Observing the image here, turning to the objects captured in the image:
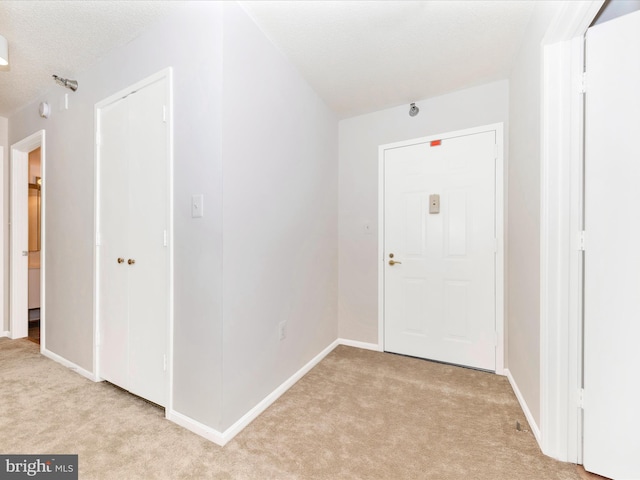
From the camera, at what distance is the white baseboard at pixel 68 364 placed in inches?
89.5

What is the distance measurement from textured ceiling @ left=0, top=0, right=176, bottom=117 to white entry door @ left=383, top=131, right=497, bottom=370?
225 centimetres

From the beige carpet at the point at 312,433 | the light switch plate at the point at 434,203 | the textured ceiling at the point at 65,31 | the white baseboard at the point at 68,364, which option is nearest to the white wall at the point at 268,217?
the beige carpet at the point at 312,433

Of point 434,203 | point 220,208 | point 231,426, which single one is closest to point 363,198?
point 434,203

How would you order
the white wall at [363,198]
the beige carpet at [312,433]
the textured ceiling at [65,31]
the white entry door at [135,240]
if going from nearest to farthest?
the beige carpet at [312,433]
the textured ceiling at [65,31]
the white entry door at [135,240]
the white wall at [363,198]

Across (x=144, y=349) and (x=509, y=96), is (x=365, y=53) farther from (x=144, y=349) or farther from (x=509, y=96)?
(x=144, y=349)

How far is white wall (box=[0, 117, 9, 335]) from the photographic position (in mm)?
3199

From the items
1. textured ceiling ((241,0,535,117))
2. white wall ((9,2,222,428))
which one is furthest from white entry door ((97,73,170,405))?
textured ceiling ((241,0,535,117))

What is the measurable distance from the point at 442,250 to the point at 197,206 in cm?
214

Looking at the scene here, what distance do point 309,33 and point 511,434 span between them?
2760 mm

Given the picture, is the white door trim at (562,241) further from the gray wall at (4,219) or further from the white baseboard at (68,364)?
the gray wall at (4,219)

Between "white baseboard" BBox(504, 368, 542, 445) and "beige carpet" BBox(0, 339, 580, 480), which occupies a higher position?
"white baseboard" BBox(504, 368, 542, 445)

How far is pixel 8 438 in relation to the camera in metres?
1.57

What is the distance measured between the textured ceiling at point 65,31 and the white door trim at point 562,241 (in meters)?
2.16

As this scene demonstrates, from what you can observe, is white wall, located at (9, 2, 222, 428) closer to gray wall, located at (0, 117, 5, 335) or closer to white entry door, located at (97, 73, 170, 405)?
white entry door, located at (97, 73, 170, 405)
